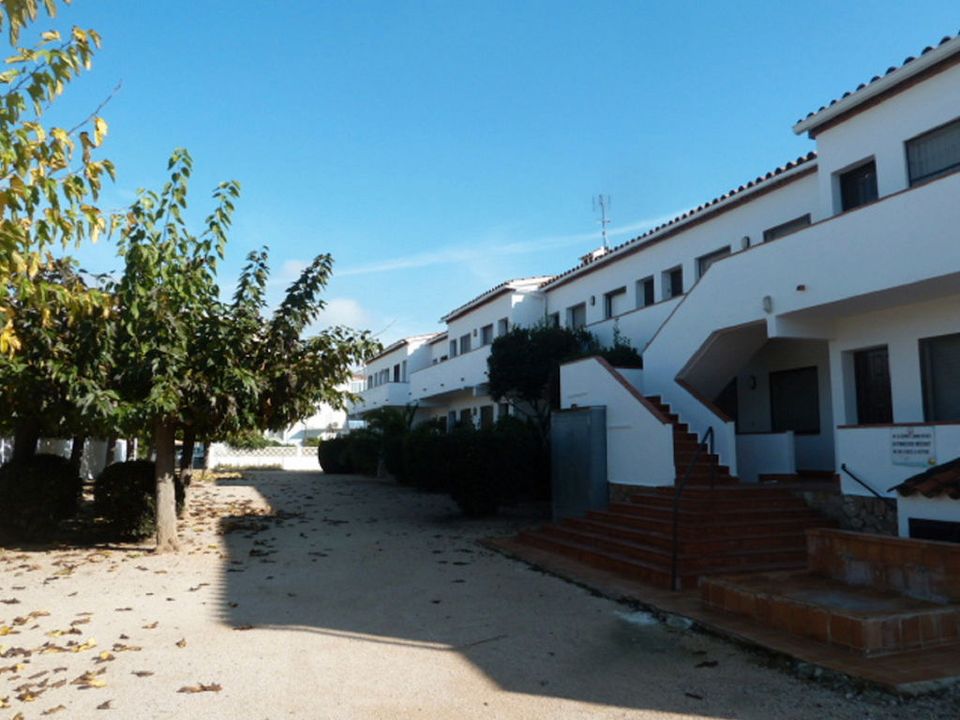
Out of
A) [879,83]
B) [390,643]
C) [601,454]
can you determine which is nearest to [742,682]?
[390,643]

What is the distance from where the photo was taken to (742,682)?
5.55 metres

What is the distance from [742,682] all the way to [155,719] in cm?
415

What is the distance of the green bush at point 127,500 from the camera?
12.4 meters

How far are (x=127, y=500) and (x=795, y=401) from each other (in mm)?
12168

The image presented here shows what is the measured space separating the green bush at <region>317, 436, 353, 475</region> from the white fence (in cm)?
455

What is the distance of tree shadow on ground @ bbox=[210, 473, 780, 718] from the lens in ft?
18.7

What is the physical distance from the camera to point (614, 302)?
20.2 m

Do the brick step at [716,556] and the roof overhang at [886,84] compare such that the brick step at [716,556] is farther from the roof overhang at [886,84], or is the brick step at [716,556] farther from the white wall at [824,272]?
the roof overhang at [886,84]

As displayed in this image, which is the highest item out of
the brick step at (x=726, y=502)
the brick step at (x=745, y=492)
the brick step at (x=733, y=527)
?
the brick step at (x=745, y=492)

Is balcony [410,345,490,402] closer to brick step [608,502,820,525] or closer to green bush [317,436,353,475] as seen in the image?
green bush [317,436,353,475]

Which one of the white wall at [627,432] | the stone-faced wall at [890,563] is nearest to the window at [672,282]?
the white wall at [627,432]

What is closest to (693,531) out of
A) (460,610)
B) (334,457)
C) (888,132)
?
(460,610)

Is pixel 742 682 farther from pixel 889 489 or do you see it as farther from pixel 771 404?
pixel 771 404

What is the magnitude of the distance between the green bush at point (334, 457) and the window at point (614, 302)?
55.7 feet
